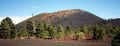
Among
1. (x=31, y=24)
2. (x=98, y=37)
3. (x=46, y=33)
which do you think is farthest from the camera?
(x=31, y=24)

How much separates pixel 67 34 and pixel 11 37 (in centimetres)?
4418

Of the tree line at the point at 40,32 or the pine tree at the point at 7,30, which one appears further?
the pine tree at the point at 7,30

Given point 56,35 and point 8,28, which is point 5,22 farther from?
point 56,35

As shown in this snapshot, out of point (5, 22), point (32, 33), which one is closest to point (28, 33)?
point (32, 33)

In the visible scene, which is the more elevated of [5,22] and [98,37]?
[5,22]

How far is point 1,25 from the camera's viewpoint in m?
145

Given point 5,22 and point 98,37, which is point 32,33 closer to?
point 5,22

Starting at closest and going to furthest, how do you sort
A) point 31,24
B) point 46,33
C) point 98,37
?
point 98,37 < point 46,33 < point 31,24

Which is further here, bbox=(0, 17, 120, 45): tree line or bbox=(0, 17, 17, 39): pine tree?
bbox=(0, 17, 17, 39): pine tree

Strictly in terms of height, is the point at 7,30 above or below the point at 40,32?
above

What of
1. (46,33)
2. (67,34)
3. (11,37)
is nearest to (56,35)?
(46,33)

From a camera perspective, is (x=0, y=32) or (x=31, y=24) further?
(x=31, y=24)

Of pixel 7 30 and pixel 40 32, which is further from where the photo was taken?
pixel 40 32

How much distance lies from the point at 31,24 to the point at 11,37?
88.5 feet
